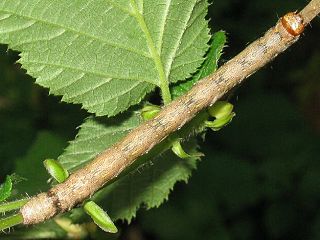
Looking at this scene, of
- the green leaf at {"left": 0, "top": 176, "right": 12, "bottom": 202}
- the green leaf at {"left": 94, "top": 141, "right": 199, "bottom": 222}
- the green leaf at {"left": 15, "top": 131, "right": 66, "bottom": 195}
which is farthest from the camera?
the green leaf at {"left": 15, "top": 131, "right": 66, "bottom": 195}

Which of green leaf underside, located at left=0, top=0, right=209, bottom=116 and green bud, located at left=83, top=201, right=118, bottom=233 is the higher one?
green leaf underside, located at left=0, top=0, right=209, bottom=116

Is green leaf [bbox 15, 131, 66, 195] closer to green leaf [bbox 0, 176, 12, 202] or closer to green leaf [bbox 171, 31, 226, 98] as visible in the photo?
green leaf [bbox 171, 31, 226, 98]

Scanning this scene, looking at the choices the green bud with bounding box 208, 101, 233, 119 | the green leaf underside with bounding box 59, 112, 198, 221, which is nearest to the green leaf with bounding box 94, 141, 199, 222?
the green leaf underside with bounding box 59, 112, 198, 221

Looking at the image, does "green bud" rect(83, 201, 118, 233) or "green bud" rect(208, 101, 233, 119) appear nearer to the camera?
"green bud" rect(83, 201, 118, 233)

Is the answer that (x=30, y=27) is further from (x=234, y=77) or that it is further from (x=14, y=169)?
(x=14, y=169)

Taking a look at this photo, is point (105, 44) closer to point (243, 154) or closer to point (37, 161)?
point (37, 161)

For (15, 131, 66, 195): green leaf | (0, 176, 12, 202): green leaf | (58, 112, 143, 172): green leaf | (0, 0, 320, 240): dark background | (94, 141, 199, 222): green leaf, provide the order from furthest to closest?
(0, 0, 320, 240): dark background, (15, 131, 66, 195): green leaf, (94, 141, 199, 222): green leaf, (58, 112, 143, 172): green leaf, (0, 176, 12, 202): green leaf

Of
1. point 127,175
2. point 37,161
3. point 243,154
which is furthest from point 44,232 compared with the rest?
point 243,154
